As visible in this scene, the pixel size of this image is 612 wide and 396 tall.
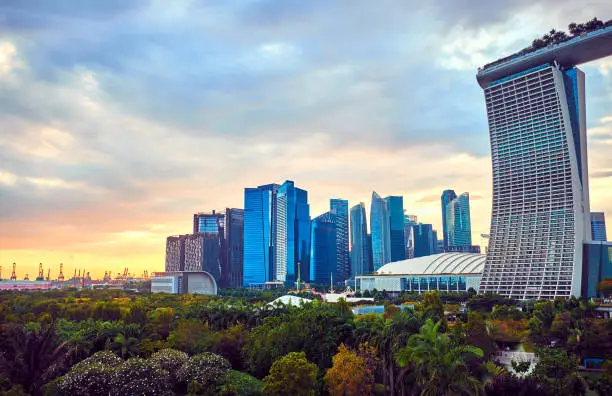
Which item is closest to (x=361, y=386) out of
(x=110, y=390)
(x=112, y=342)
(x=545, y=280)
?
(x=110, y=390)

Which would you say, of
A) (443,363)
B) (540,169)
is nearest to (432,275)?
(540,169)

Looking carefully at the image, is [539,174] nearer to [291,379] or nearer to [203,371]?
[291,379]

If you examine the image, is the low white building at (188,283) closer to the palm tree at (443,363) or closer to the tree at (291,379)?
the tree at (291,379)

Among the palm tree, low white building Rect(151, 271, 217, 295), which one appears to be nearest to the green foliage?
the palm tree

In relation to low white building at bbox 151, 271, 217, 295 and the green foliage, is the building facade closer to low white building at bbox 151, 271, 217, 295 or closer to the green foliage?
low white building at bbox 151, 271, 217, 295

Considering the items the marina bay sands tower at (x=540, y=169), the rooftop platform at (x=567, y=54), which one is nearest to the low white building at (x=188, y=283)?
the marina bay sands tower at (x=540, y=169)

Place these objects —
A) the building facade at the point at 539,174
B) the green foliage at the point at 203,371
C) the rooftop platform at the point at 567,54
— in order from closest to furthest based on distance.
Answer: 1. the green foliage at the point at 203,371
2. the rooftop platform at the point at 567,54
3. the building facade at the point at 539,174

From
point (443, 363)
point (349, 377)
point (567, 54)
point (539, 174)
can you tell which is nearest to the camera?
point (443, 363)
